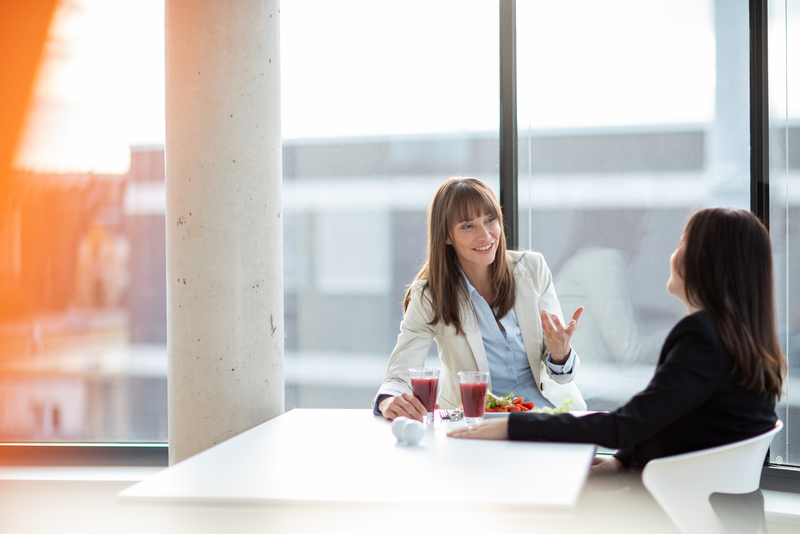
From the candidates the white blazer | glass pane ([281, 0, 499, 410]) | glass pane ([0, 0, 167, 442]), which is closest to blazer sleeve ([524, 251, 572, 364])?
the white blazer

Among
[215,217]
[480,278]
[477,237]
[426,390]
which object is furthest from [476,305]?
[215,217]

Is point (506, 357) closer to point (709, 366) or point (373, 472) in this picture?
point (709, 366)

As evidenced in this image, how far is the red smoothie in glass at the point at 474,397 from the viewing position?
1.84 m

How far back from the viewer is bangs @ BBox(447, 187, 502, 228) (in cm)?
259

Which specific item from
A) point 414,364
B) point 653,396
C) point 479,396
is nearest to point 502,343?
point 414,364

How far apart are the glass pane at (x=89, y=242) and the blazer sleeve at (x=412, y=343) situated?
1.58 metres

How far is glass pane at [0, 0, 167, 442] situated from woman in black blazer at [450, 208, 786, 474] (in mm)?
2460

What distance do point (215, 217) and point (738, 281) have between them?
1767 millimetres

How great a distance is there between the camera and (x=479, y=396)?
1.85 m

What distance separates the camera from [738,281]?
5.30ft

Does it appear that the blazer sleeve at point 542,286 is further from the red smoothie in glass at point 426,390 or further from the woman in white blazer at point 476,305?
the red smoothie in glass at point 426,390

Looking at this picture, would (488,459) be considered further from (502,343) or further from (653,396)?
(502,343)

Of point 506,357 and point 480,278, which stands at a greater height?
point 480,278

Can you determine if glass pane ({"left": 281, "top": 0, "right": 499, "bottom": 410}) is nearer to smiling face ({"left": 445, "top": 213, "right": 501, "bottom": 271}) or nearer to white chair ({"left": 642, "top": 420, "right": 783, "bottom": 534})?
smiling face ({"left": 445, "top": 213, "right": 501, "bottom": 271})
